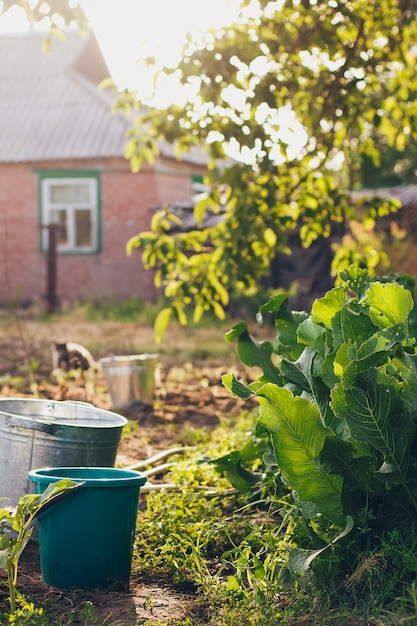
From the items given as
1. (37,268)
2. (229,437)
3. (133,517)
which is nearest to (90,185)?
(37,268)

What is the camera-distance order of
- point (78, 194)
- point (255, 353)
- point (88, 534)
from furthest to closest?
point (78, 194) → point (255, 353) → point (88, 534)

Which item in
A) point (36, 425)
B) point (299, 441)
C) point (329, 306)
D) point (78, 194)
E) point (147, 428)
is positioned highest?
point (78, 194)

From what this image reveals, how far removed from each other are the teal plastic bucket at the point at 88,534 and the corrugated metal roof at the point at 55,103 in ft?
46.2

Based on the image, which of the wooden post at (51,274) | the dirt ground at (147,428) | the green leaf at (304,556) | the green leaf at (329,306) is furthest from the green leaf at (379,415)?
the wooden post at (51,274)

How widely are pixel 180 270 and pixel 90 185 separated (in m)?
11.6

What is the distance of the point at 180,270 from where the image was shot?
20.2 feet

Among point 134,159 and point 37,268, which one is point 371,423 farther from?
point 37,268

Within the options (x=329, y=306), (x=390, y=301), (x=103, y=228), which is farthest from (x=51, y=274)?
(x=390, y=301)

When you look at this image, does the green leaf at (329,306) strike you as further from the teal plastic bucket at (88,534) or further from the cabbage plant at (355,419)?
the teal plastic bucket at (88,534)

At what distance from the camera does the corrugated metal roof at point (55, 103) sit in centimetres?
1727

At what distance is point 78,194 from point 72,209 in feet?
1.05

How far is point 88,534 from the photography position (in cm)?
302

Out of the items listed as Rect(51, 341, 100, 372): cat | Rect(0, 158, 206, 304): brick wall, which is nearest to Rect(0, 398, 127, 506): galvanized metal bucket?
Rect(51, 341, 100, 372): cat

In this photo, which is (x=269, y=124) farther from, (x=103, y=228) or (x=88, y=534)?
(x=103, y=228)
